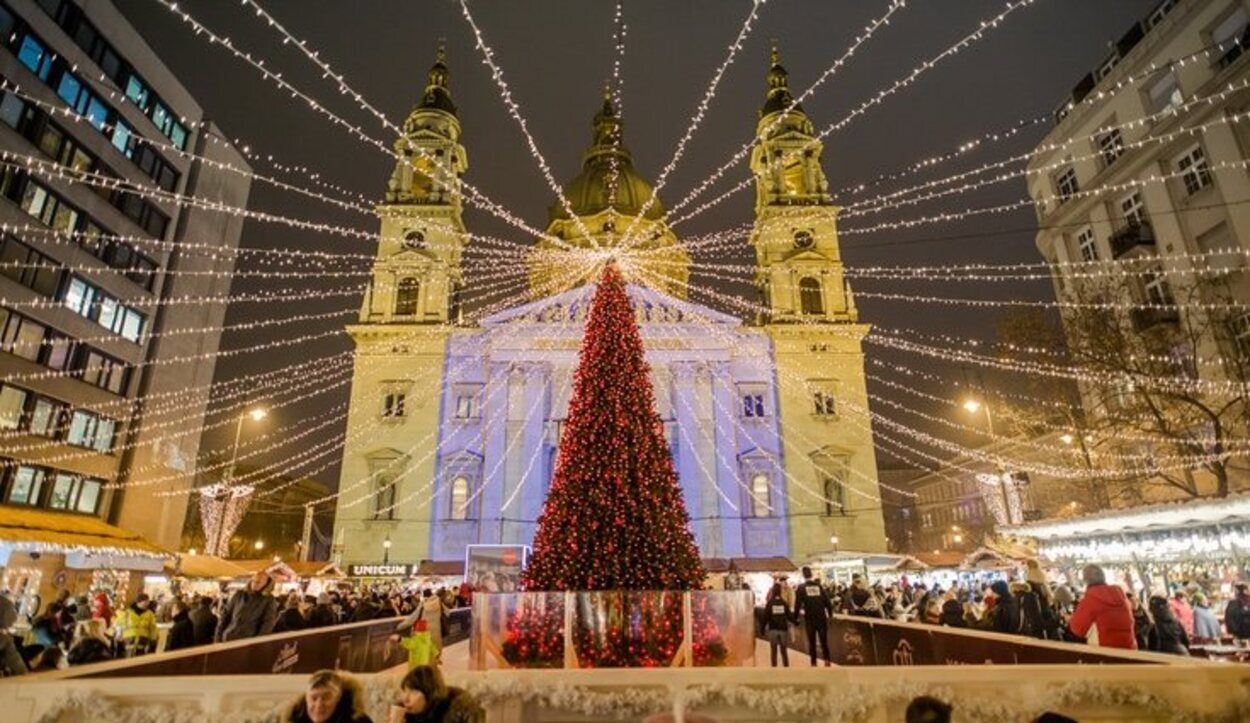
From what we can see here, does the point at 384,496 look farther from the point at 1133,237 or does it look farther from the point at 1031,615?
the point at 1133,237

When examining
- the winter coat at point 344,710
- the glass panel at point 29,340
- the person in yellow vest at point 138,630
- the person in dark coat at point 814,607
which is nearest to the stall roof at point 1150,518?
the person in dark coat at point 814,607

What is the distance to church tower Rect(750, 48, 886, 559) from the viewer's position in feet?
110

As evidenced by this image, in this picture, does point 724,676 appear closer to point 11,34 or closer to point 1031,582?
point 1031,582

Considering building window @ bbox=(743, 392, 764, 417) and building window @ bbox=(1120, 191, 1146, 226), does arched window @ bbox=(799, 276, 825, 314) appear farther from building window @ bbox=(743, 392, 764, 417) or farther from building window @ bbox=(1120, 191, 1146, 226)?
building window @ bbox=(1120, 191, 1146, 226)

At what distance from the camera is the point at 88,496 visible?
24781 mm

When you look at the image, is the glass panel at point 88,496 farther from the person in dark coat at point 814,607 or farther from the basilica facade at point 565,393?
the person in dark coat at point 814,607

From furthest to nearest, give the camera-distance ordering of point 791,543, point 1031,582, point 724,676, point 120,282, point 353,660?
1. point 791,543
2. point 120,282
3. point 353,660
4. point 1031,582
5. point 724,676

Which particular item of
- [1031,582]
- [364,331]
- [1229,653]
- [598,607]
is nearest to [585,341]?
Answer: [598,607]

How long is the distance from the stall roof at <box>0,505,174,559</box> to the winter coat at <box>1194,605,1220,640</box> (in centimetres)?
2699

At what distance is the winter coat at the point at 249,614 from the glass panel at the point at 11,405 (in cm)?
1853

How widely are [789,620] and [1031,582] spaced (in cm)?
388

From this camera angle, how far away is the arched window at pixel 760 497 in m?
33.9

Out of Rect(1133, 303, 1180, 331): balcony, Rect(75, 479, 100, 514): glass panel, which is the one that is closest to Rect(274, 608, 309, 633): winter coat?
Rect(75, 479, 100, 514): glass panel

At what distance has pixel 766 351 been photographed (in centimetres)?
3678
